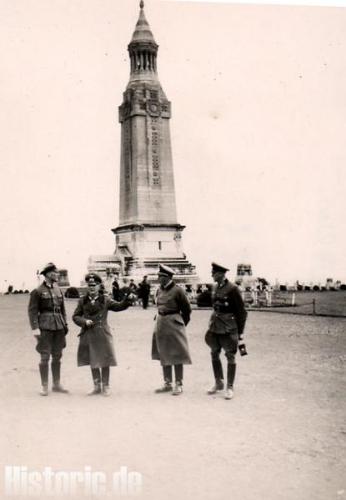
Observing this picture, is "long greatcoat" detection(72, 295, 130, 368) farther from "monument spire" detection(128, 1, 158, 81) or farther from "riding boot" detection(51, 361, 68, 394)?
"monument spire" detection(128, 1, 158, 81)

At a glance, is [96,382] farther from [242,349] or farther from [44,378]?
[242,349]

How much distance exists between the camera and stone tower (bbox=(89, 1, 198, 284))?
52.9m

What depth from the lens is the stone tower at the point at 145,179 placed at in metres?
52.9

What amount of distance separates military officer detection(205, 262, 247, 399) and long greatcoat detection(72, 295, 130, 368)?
1.23m

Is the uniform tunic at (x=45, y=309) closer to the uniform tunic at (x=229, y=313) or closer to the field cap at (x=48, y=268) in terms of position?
the field cap at (x=48, y=268)

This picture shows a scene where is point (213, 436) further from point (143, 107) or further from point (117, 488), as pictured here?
point (143, 107)

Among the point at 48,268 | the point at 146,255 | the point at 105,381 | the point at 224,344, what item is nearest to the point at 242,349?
the point at 224,344

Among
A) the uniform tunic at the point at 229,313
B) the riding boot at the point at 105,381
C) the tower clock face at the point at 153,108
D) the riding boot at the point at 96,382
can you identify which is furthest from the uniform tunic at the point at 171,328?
the tower clock face at the point at 153,108

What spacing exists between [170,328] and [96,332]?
1.01 meters

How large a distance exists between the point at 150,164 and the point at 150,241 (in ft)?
18.6

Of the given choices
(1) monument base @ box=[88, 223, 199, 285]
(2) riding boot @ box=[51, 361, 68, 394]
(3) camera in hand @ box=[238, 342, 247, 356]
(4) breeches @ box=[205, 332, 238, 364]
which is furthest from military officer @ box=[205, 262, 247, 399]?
(1) monument base @ box=[88, 223, 199, 285]

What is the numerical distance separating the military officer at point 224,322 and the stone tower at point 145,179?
139 feet

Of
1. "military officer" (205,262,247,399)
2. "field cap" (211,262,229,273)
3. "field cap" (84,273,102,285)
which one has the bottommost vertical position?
"military officer" (205,262,247,399)

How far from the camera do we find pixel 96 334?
32.3 ft
